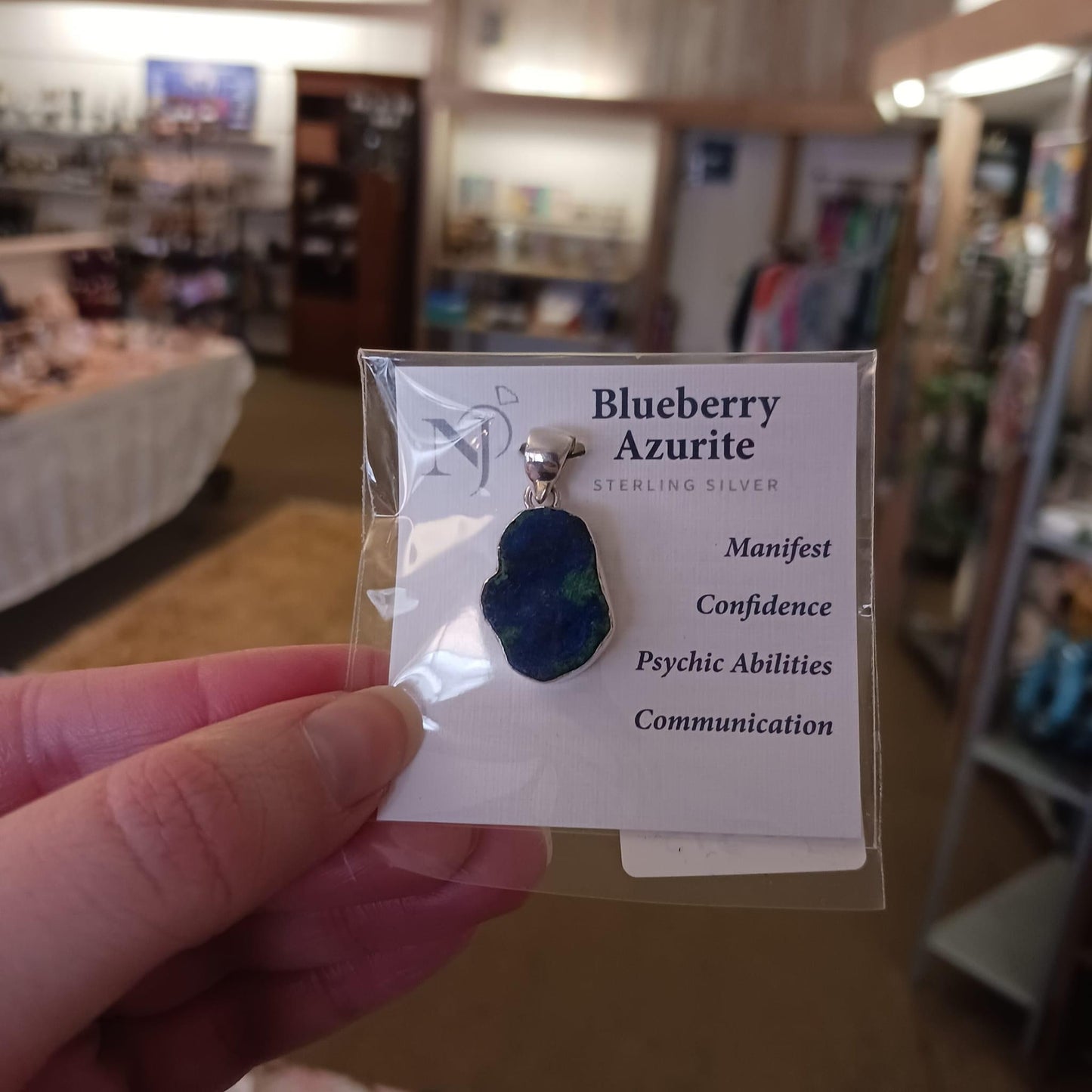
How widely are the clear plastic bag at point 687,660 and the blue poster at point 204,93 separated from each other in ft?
19.4

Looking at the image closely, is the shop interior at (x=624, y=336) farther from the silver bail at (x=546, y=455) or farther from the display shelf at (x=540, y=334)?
the silver bail at (x=546, y=455)

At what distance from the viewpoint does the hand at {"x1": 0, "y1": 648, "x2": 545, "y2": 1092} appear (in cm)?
39

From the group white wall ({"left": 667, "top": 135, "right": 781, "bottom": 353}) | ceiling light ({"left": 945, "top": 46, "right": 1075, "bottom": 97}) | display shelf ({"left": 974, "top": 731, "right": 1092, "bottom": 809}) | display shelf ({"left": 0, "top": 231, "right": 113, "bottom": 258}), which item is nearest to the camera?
display shelf ({"left": 974, "top": 731, "right": 1092, "bottom": 809})

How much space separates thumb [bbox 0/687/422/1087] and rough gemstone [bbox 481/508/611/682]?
8 cm

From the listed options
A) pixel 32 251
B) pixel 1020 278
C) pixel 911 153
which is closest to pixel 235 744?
pixel 1020 278

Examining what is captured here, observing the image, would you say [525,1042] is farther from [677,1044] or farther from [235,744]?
[235,744]

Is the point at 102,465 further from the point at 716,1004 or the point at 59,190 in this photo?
the point at 59,190

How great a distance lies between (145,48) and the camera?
543 cm

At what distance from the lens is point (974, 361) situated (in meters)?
2.54

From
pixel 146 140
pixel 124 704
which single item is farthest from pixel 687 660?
pixel 146 140

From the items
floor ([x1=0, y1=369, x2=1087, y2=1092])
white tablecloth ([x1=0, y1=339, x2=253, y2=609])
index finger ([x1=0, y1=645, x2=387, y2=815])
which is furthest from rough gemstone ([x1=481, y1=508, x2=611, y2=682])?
white tablecloth ([x1=0, y1=339, x2=253, y2=609])

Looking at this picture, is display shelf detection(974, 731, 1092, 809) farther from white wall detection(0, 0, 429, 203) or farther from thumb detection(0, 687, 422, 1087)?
white wall detection(0, 0, 429, 203)

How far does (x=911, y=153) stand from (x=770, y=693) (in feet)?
14.1

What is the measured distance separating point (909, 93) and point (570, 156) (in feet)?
7.29
